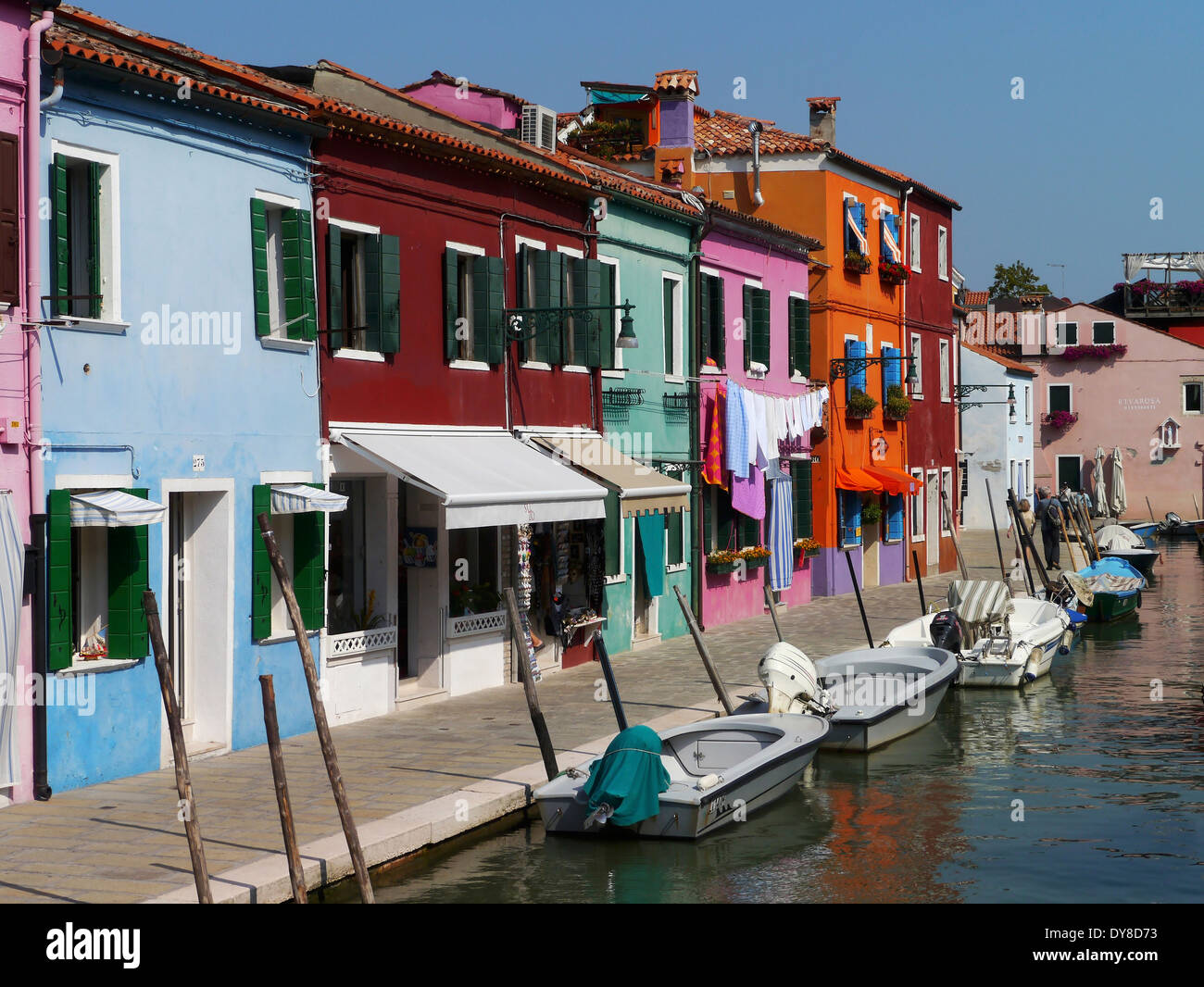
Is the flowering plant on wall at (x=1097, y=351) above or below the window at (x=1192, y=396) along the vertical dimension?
above

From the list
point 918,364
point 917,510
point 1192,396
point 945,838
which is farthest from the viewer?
point 1192,396

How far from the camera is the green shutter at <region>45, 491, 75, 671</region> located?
39.5 feet

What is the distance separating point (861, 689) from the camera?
18.2 m

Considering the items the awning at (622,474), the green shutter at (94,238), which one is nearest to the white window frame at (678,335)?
the awning at (622,474)

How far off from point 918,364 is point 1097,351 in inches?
953

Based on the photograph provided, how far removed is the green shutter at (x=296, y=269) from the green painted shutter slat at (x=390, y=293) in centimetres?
125

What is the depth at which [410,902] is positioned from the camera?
10328mm

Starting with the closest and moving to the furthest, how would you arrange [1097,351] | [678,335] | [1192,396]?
1. [678,335]
2. [1192,396]
3. [1097,351]

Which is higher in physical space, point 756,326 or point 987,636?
point 756,326

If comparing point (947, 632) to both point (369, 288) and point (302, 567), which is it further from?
point (302, 567)

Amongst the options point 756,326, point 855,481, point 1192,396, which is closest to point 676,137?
point 756,326

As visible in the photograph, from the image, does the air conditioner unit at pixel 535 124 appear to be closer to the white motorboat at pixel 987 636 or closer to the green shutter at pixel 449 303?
the green shutter at pixel 449 303

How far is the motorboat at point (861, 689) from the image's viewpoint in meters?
16.2
